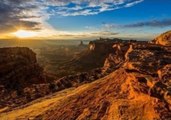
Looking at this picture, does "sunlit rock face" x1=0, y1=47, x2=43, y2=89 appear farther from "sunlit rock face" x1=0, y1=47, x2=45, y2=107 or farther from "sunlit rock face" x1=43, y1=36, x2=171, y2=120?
"sunlit rock face" x1=43, y1=36, x2=171, y2=120

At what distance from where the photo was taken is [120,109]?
1242 centimetres

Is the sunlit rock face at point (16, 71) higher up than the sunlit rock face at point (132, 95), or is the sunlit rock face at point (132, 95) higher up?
the sunlit rock face at point (132, 95)

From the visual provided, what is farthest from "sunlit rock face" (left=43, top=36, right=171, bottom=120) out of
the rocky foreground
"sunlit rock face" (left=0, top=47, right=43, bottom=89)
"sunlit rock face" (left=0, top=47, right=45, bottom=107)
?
"sunlit rock face" (left=0, top=47, right=43, bottom=89)

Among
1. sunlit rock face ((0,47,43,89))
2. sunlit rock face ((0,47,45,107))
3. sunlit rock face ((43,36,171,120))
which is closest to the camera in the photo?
sunlit rock face ((43,36,171,120))

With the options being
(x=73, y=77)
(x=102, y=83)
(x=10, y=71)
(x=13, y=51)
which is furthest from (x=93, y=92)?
(x=13, y=51)

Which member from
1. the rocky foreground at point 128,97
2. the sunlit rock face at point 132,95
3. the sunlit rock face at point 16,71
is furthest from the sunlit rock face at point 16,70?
the sunlit rock face at point 132,95

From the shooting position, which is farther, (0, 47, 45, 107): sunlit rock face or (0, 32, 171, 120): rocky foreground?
(0, 47, 45, 107): sunlit rock face

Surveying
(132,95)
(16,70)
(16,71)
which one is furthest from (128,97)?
(16,70)

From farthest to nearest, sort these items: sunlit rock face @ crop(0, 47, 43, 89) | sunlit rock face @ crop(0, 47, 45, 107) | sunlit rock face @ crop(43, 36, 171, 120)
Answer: sunlit rock face @ crop(0, 47, 43, 89) → sunlit rock face @ crop(0, 47, 45, 107) → sunlit rock face @ crop(43, 36, 171, 120)

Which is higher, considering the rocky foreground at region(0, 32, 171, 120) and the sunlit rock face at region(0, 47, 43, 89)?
the rocky foreground at region(0, 32, 171, 120)

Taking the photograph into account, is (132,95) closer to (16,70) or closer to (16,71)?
(16,71)

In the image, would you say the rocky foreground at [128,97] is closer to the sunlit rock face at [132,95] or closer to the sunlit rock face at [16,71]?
the sunlit rock face at [132,95]

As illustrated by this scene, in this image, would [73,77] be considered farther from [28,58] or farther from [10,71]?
[28,58]

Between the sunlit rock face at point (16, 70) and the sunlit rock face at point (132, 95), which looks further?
the sunlit rock face at point (16, 70)
